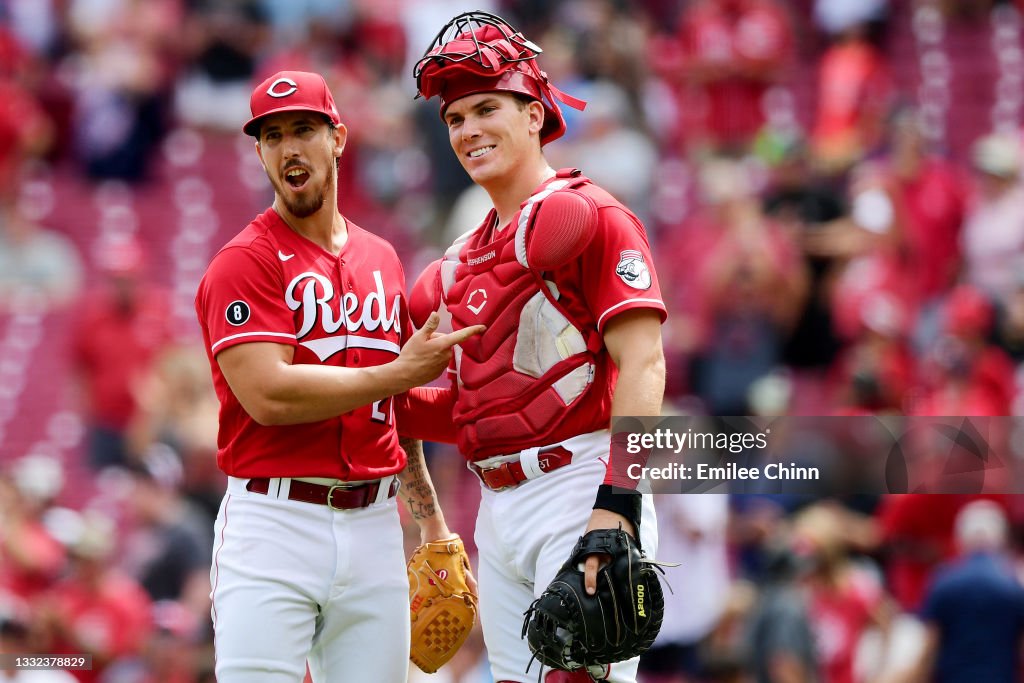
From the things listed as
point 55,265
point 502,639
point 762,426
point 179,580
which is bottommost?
point 502,639

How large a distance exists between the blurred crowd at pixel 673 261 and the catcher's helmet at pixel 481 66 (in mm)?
3592

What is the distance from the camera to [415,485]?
5.29 m

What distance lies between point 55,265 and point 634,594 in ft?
32.3

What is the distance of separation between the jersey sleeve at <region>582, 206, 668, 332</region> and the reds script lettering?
0.72 meters

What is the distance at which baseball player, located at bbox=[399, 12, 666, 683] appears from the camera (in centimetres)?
447

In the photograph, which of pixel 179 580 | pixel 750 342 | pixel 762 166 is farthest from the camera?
pixel 762 166

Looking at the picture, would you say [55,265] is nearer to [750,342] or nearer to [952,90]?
[750,342]

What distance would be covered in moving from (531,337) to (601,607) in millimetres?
823

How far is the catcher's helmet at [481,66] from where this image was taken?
15.5ft

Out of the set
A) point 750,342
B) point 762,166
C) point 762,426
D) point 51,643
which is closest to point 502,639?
point 762,426

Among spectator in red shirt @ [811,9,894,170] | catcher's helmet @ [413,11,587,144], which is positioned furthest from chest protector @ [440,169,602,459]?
spectator in red shirt @ [811,9,894,170]

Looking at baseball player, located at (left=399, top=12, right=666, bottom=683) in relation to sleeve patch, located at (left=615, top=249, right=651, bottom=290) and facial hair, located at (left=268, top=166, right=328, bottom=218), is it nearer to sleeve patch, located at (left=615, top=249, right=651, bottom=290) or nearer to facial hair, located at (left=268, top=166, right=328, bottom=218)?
sleeve patch, located at (left=615, top=249, right=651, bottom=290)

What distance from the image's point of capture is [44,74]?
14250mm

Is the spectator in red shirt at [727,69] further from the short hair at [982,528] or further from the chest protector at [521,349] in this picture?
the chest protector at [521,349]
